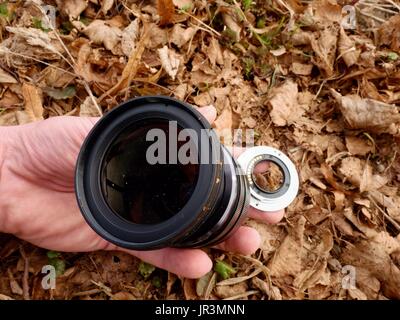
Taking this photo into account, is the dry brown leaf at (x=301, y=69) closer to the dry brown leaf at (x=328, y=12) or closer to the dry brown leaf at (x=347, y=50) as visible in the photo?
the dry brown leaf at (x=347, y=50)

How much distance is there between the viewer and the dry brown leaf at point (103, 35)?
2.51m

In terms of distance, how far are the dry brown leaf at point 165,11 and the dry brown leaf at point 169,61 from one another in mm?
172

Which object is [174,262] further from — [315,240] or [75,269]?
[315,240]

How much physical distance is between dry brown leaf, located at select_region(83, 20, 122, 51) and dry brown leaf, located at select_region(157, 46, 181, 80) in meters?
0.24

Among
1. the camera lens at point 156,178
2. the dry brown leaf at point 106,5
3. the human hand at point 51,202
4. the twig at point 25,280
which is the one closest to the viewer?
the camera lens at point 156,178

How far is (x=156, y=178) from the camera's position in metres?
1.82

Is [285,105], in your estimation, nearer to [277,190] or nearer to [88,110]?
[277,190]

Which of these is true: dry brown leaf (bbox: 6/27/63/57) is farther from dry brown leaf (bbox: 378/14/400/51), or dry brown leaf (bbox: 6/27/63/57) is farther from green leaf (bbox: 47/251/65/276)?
dry brown leaf (bbox: 378/14/400/51)

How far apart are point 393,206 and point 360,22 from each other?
43.2 inches

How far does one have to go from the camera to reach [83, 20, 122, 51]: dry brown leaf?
8.24ft

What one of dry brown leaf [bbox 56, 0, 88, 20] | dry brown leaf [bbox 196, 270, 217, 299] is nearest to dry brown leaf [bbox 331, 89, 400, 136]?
dry brown leaf [bbox 196, 270, 217, 299]

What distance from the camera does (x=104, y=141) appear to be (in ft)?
5.66

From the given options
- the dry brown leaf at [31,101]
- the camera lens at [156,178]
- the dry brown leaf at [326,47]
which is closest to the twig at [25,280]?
the dry brown leaf at [31,101]
